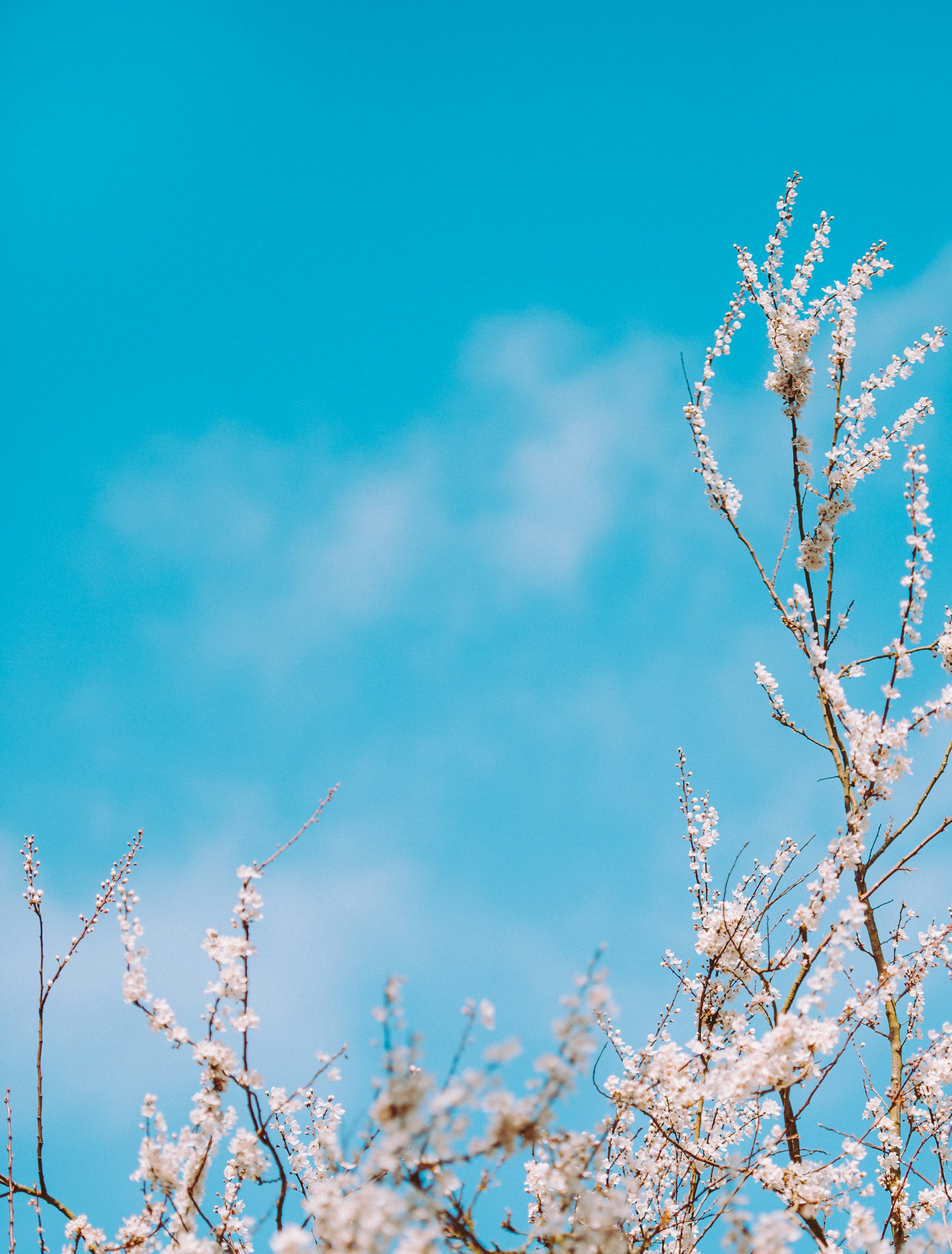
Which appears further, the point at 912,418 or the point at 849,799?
the point at 912,418

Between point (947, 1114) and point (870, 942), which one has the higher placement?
point (870, 942)

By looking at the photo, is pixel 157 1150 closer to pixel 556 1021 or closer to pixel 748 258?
pixel 556 1021

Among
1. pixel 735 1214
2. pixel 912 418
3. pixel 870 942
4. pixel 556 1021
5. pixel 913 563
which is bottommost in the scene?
pixel 735 1214

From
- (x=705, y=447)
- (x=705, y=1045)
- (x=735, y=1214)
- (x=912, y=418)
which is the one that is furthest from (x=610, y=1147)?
(x=912, y=418)

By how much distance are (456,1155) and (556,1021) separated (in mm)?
492

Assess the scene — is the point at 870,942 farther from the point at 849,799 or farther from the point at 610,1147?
the point at 610,1147

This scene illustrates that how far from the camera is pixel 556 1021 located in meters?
2.57

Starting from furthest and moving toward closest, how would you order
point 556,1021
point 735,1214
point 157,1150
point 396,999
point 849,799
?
point 849,799 < point 157,1150 < point 735,1214 < point 556,1021 < point 396,999

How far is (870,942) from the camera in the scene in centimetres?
438

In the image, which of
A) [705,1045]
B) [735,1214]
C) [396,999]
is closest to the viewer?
[396,999]

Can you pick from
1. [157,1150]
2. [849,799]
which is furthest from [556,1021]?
[849,799]

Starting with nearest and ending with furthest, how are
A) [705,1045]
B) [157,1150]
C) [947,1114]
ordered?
[157,1150] < [705,1045] < [947,1114]

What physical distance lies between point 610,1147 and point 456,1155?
118 inches

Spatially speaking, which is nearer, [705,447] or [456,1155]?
[456,1155]
